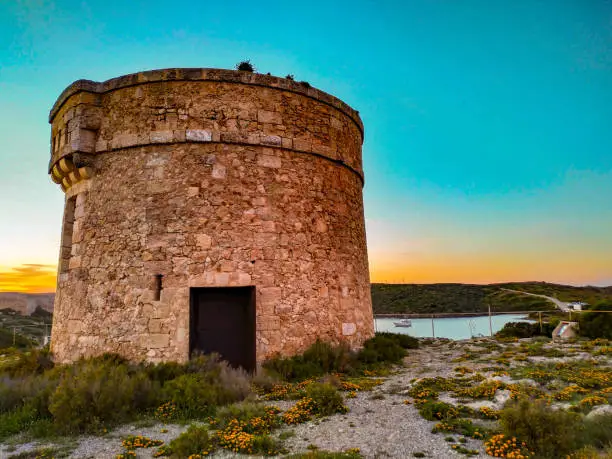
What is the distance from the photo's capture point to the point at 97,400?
17.6ft

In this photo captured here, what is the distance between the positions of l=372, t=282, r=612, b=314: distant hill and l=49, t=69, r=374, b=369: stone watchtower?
97.8 ft

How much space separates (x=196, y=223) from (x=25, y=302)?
123 feet

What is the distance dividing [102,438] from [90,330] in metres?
3.85

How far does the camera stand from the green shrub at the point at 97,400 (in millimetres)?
5105

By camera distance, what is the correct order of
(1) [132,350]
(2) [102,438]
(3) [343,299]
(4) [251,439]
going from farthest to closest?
(3) [343,299]
(1) [132,350]
(2) [102,438]
(4) [251,439]

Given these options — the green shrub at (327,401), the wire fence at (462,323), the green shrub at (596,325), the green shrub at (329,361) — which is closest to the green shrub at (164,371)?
the green shrub at (329,361)

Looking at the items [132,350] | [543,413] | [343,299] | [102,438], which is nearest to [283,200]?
[343,299]

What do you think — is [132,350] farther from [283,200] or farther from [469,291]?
[469,291]

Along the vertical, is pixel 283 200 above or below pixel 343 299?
above

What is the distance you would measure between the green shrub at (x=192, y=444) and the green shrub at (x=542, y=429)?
3131mm

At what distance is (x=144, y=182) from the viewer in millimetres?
8312

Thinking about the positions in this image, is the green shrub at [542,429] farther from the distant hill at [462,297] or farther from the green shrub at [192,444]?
the distant hill at [462,297]

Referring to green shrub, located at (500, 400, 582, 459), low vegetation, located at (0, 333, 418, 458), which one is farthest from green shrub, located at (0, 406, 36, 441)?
green shrub, located at (500, 400, 582, 459)

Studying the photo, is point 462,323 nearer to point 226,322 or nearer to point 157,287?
point 226,322
